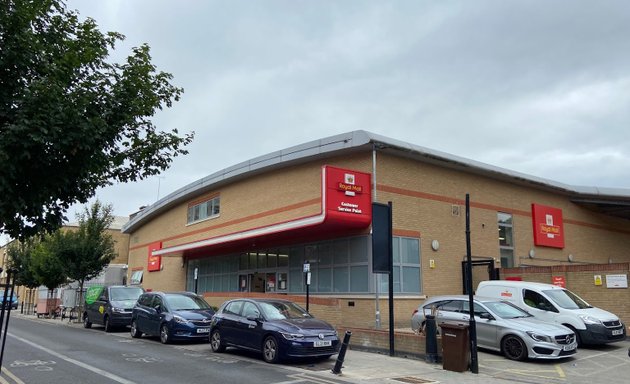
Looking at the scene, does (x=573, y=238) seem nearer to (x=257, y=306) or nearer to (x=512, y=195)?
(x=512, y=195)

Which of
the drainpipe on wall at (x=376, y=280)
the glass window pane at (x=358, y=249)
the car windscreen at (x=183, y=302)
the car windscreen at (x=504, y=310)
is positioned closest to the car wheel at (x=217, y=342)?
the car windscreen at (x=183, y=302)

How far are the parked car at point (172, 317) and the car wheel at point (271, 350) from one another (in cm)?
458

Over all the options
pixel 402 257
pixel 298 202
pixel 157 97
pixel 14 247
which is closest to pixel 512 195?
pixel 402 257

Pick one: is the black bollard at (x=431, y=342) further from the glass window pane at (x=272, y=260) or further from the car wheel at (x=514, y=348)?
the glass window pane at (x=272, y=260)

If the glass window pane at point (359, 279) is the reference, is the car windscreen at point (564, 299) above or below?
below

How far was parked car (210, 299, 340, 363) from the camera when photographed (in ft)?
39.4

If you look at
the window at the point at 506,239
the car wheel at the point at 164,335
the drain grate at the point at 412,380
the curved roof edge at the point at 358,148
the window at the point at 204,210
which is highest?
the curved roof edge at the point at 358,148

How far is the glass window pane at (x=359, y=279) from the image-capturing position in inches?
755

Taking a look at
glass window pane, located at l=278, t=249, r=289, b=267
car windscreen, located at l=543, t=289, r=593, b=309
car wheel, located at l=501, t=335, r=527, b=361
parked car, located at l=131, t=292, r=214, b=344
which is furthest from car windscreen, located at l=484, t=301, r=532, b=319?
glass window pane, located at l=278, t=249, r=289, b=267

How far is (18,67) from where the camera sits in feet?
20.7

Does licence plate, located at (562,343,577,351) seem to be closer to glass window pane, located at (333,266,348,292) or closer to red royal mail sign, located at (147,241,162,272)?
glass window pane, located at (333,266,348,292)

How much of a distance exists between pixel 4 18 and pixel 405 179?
53.1 feet

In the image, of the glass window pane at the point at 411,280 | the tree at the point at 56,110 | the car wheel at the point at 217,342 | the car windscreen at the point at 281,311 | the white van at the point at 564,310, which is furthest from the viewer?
the glass window pane at the point at 411,280

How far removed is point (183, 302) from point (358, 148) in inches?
330
